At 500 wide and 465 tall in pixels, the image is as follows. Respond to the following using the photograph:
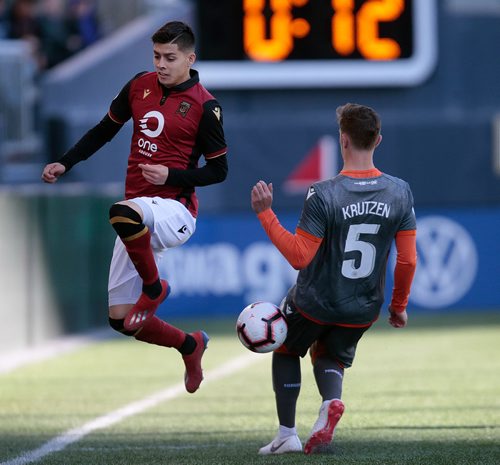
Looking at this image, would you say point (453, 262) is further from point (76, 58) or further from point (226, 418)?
point (226, 418)

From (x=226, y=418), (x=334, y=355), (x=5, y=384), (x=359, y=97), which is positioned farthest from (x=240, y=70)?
(x=334, y=355)

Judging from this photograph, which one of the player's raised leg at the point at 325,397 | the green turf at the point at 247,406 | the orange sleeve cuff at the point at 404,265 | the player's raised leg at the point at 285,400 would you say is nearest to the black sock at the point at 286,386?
the player's raised leg at the point at 285,400

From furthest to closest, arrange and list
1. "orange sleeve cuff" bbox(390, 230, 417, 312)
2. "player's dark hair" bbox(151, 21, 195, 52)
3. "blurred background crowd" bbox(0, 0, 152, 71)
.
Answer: "blurred background crowd" bbox(0, 0, 152, 71), "player's dark hair" bbox(151, 21, 195, 52), "orange sleeve cuff" bbox(390, 230, 417, 312)

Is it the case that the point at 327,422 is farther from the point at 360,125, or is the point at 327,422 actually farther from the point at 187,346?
the point at 360,125

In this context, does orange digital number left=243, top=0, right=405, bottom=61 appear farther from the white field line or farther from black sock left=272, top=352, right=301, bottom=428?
black sock left=272, top=352, right=301, bottom=428

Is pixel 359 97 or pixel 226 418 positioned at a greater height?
pixel 359 97

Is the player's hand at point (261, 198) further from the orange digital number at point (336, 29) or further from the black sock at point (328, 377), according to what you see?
the orange digital number at point (336, 29)

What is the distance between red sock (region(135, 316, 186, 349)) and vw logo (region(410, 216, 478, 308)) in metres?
11.9

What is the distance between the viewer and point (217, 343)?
15.5m

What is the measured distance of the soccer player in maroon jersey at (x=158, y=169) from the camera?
7.21 m

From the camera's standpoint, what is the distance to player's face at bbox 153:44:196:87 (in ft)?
23.8

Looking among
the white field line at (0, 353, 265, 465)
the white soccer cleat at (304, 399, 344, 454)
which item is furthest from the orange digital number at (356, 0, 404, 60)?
the white soccer cleat at (304, 399, 344, 454)

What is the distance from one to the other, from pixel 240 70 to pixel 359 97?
2.11m

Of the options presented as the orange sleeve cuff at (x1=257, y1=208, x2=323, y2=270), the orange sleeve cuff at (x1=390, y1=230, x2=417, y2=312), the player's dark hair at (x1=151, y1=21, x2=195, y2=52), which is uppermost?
the player's dark hair at (x1=151, y1=21, x2=195, y2=52)
